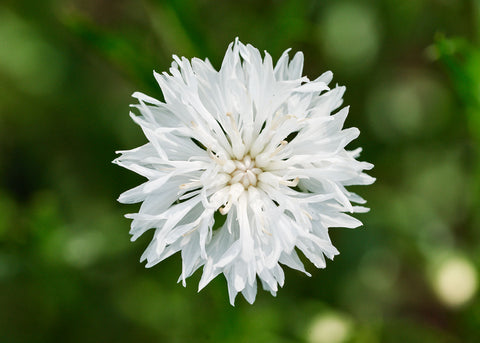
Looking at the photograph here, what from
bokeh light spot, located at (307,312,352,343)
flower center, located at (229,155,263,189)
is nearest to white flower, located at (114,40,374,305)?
flower center, located at (229,155,263,189)

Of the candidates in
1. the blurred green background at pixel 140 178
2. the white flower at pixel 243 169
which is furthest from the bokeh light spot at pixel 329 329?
the white flower at pixel 243 169

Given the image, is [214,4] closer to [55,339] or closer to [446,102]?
[446,102]

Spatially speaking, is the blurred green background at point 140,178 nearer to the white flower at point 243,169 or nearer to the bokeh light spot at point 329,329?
the bokeh light spot at point 329,329

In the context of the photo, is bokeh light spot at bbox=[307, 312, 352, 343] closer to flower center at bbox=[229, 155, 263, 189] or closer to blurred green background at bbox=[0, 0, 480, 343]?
blurred green background at bbox=[0, 0, 480, 343]

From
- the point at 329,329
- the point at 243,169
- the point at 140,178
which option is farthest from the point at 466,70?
the point at 140,178

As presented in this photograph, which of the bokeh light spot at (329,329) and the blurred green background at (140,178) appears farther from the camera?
the blurred green background at (140,178)

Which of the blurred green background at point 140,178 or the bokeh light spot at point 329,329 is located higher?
the blurred green background at point 140,178

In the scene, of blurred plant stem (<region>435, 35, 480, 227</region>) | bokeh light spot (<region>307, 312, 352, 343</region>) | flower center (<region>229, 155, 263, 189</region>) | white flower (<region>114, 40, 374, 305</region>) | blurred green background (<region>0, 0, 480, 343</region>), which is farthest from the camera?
blurred green background (<region>0, 0, 480, 343</region>)

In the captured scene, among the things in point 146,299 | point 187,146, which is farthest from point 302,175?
point 146,299
